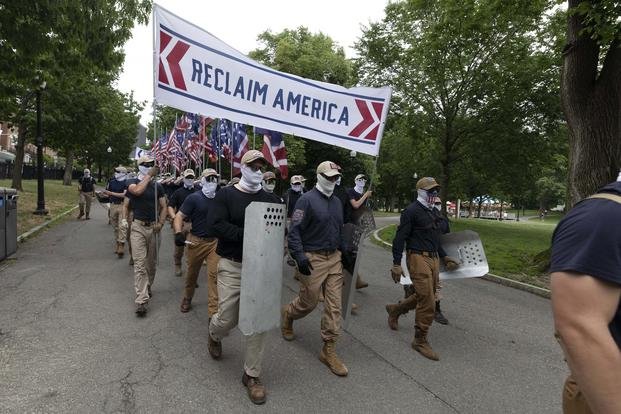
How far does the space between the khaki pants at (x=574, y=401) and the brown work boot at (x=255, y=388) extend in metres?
2.27

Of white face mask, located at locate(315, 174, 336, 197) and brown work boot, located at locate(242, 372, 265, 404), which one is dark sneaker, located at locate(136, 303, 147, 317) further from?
white face mask, located at locate(315, 174, 336, 197)

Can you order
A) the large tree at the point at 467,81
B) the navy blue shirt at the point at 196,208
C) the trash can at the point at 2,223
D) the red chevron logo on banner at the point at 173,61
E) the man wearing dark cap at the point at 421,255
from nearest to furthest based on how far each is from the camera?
the red chevron logo on banner at the point at 173,61 < the man wearing dark cap at the point at 421,255 < the navy blue shirt at the point at 196,208 < the trash can at the point at 2,223 < the large tree at the point at 467,81

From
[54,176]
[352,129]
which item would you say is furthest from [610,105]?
[54,176]

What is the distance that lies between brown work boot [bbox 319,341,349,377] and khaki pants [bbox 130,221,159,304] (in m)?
2.66

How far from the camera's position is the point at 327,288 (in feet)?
14.2

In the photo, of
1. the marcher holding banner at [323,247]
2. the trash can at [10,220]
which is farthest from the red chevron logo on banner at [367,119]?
the trash can at [10,220]

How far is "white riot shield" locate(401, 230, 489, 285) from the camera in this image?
550cm

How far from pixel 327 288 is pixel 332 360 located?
698mm

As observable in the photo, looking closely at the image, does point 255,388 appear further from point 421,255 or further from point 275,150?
point 275,150

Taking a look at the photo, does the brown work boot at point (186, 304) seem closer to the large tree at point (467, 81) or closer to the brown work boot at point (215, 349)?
the brown work boot at point (215, 349)

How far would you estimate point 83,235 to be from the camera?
12547mm

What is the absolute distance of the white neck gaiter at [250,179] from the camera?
3.84 metres

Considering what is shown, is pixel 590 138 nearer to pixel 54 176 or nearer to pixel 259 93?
pixel 259 93

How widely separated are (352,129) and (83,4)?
818 cm
